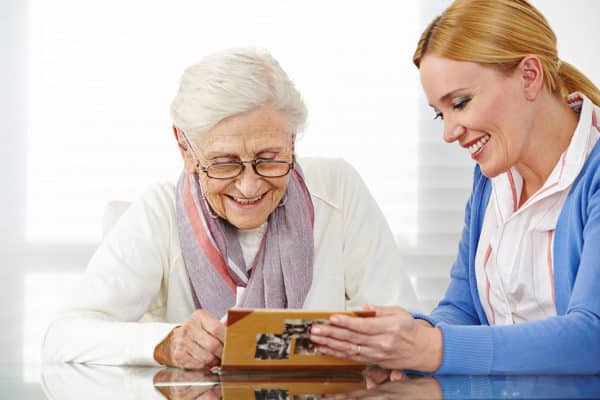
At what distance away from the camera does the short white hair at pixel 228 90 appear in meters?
2.06

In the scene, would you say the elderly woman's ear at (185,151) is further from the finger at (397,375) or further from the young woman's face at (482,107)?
the finger at (397,375)

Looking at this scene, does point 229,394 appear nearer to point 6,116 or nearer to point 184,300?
point 184,300

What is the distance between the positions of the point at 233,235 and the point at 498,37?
848mm

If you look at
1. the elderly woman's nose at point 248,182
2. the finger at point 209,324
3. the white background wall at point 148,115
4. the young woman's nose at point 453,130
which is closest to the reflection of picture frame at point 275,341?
the finger at point 209,324

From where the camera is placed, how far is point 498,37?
1782 mm

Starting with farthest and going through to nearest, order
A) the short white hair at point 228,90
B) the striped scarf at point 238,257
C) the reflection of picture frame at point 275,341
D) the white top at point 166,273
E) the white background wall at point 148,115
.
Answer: the white background wall at point 148,115 → the striped scarf at point 238,257 → the short white hair at point 228,90 → the white top at point 166,273 → the reflection of picture frame at point 275,341

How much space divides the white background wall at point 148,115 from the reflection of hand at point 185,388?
230cm

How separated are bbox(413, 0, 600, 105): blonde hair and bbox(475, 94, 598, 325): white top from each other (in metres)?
0.09

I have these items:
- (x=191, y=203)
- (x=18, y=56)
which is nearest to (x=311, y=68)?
(x=18, y=56)

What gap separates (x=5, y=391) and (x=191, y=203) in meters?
0.81

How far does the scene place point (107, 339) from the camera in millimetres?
1914

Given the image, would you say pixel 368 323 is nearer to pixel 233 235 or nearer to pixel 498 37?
pixel 498 37

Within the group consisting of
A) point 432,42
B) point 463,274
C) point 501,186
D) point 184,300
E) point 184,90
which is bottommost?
point 184,300

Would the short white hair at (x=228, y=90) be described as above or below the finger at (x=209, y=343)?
above
